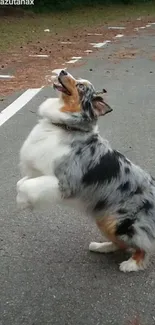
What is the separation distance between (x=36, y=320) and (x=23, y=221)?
145 centimetres

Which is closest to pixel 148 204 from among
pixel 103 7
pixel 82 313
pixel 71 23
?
pixel 82 313

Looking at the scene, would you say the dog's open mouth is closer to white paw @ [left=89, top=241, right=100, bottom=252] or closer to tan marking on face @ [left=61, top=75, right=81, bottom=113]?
tan marking on face @ [left=61, top=75, right=81, bottom=113]

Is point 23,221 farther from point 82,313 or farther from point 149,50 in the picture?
point 149,50

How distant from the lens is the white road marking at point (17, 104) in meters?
7.83

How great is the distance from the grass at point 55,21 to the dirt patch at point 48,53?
507 millimetres

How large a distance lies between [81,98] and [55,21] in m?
18.3

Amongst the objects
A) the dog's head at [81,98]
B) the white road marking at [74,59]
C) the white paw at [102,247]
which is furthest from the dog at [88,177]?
the white road marking at [74,59]

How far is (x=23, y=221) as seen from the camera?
4.67 metres

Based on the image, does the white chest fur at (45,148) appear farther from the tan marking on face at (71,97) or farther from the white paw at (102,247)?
the white paw at (102,247)

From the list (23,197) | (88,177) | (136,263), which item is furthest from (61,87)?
(136,263)

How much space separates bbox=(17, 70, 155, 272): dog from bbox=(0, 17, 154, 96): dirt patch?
543cm

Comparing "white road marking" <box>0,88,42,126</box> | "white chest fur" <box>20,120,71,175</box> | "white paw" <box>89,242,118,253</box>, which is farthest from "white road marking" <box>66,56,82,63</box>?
"white paw" <box>89,242,118,253</box>

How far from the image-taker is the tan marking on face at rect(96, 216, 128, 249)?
12.6ft

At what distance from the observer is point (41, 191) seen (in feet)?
12.4
